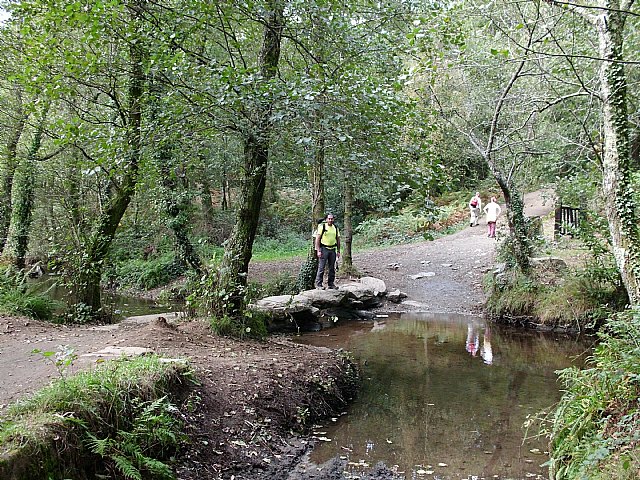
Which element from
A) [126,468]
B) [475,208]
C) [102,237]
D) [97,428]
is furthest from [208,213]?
[126,468]

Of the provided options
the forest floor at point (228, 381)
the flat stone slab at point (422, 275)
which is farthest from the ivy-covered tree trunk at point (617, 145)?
the flat stone slab at point (422, 275)

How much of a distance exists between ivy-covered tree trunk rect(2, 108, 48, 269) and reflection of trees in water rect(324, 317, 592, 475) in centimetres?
1010

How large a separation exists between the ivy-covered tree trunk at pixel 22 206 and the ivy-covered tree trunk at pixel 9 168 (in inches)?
13.5

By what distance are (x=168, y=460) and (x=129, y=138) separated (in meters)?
5.10

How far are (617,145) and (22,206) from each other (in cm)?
1483

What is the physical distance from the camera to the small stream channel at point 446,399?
557 cm

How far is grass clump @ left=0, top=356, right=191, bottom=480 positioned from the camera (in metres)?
3.45

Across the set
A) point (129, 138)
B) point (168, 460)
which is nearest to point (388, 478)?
point (168, 460)

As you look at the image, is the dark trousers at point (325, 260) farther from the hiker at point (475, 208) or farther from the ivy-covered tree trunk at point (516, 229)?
the hiker at point (475, 208)

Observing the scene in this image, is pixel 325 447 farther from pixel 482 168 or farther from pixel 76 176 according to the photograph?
pixel 482 168

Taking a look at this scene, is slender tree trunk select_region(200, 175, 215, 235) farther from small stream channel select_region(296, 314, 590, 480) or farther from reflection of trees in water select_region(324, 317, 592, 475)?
reflection of trees in water select_region(324, 317, 592, 475)

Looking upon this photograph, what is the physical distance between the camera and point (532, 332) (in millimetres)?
12141

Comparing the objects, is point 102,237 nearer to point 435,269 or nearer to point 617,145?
point 617,145

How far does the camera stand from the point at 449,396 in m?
7.65
